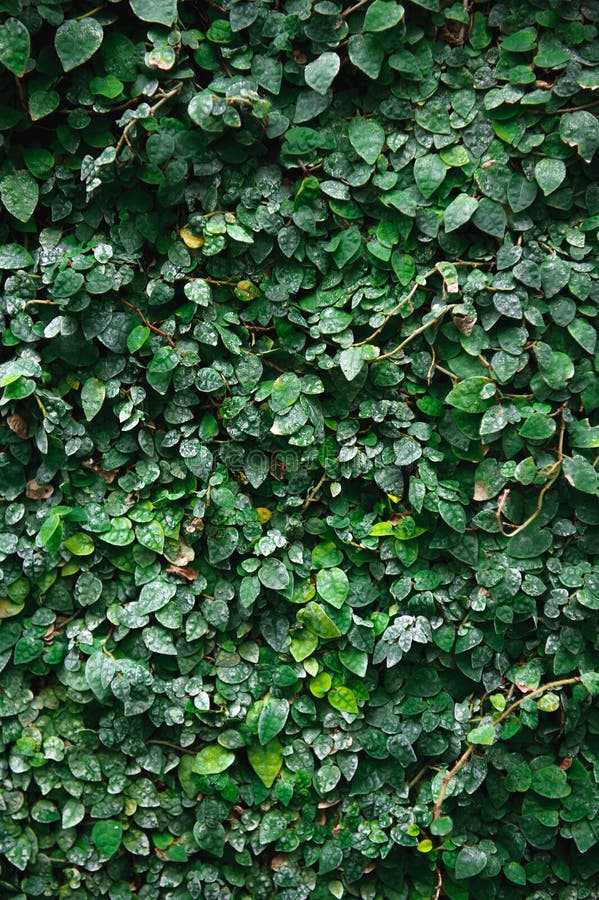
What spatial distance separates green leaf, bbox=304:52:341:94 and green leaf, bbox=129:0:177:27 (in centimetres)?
34

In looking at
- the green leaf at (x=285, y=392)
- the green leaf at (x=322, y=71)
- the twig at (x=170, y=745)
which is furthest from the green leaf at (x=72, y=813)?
the green leaf at (x=322, y=71)

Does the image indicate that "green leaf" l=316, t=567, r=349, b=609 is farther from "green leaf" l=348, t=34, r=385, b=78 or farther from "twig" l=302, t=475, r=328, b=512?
"green leaf" l=348, t=34, r=385, b=78

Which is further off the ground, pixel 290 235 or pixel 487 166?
pixel 487 166

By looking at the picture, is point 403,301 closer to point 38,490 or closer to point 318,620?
point 318,620

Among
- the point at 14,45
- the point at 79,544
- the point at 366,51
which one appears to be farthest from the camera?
the point at 79,544

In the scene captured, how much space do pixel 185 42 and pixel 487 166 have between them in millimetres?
812

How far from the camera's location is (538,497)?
6.47 feet

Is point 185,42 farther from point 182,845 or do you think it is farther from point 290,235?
point 182,845

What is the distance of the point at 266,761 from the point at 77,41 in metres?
1.87

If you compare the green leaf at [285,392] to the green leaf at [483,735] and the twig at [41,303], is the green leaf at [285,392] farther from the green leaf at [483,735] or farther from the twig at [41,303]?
the green leaf at [483,735]

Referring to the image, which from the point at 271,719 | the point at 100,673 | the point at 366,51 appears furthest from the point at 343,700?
the point at 366,51

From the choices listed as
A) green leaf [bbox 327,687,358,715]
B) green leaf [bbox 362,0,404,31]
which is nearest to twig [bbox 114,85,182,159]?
green leaf [bbox 362,0,404,31]

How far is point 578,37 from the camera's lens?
184 centimetres

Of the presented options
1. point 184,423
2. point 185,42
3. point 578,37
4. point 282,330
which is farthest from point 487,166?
point 184,423
